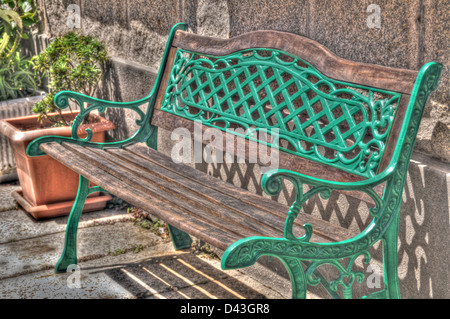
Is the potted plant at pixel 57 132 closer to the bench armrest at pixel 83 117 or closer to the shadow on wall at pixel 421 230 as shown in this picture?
the bench armrest at pixel 83 117

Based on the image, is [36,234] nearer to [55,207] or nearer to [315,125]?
[55,207]

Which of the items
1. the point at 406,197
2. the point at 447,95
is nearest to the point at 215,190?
the point at 406,197

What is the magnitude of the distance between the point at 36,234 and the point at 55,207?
0.27 metres

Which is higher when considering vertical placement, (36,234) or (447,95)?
(447,95)

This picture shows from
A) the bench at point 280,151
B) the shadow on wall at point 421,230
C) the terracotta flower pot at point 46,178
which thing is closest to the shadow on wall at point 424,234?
the shadow on wall at point 421,230

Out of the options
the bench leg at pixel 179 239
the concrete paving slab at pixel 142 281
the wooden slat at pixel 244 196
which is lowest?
the concrete paving slab at pixel 142 281

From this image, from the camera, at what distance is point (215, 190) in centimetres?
285

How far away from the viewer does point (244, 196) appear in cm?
276

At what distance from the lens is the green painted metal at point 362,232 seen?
204 cm

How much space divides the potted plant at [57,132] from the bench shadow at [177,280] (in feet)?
2.86

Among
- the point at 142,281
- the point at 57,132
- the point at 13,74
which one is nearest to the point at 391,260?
the point at 142,281

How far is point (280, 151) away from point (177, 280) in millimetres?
975

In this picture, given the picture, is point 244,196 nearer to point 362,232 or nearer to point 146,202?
point 146,202

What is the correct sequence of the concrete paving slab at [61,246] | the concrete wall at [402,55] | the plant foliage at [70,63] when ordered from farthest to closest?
the plant foliage at [70,63]
the concrete paving slab at [61,246]
the concrete wall at [402,55]
